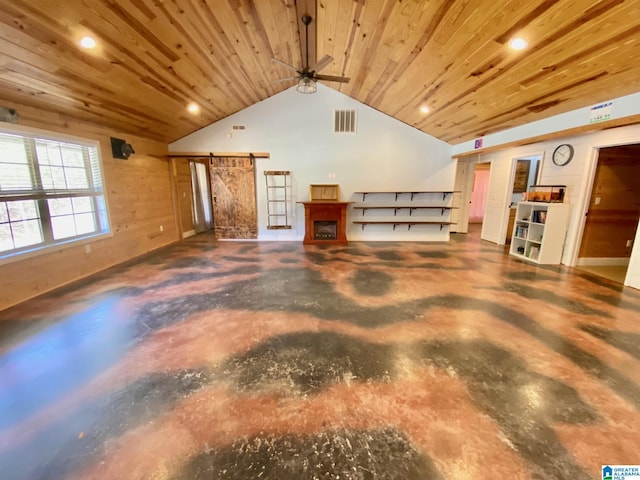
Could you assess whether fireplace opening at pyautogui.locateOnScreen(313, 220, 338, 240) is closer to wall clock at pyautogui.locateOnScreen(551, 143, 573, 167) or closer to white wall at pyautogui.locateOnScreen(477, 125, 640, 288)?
white wall at pyautogui.locateOnScreen(477, 125, 640, 288)

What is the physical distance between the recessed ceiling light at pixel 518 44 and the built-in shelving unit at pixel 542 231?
3.02 meters

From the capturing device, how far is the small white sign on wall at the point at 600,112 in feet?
10.5

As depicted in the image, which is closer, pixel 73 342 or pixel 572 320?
pixel 73 342

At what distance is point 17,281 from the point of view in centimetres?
322

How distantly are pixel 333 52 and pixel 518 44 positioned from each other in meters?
2.57

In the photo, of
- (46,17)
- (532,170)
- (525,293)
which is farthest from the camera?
(532,170)

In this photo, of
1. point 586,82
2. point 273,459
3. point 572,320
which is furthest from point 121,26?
point 572,320

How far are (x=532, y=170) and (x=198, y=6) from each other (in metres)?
8.49

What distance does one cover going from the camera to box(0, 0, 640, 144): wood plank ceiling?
235cm

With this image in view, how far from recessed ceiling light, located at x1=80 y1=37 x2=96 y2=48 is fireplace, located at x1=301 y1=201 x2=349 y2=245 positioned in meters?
4.15

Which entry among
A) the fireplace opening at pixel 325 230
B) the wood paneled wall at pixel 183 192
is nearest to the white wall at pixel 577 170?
the fireplace opening at pixel 325 230

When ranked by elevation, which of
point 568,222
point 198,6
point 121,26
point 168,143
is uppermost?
point 198,6

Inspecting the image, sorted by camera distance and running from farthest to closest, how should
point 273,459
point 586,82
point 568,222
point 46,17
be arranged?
1. point 568,222
2. point 586,82
3. point 46,17
4. point 273,459

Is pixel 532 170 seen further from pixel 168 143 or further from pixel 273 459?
pixel 168 143
